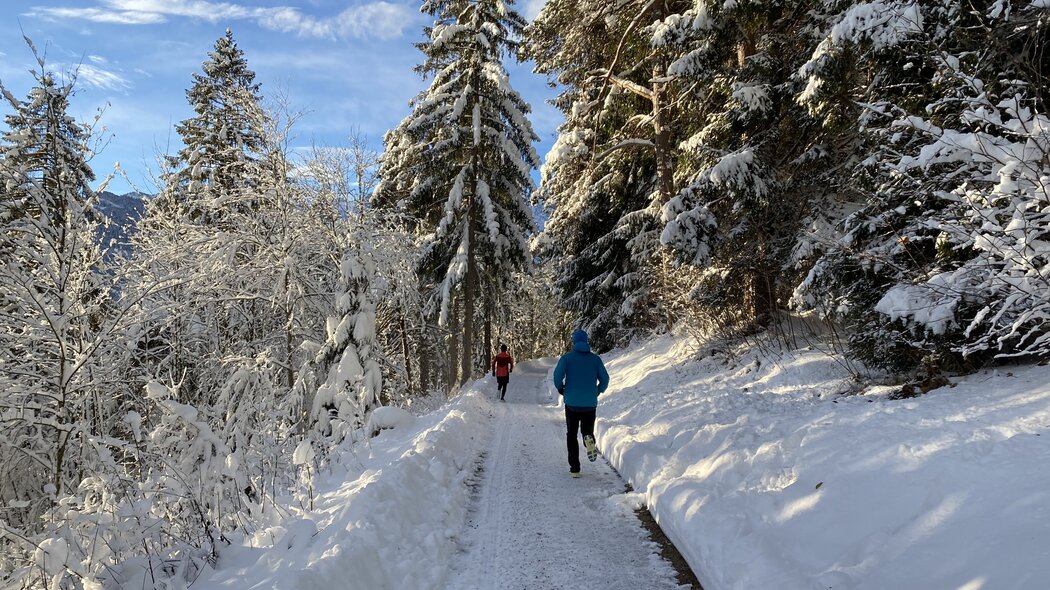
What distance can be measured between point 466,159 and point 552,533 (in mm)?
16280

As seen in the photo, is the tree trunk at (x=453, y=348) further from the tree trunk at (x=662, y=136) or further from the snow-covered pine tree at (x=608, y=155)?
the tree trunk at (x=662, y=136)

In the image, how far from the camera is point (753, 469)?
4.98 meters

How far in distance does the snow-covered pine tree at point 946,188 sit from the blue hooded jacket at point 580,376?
324cm

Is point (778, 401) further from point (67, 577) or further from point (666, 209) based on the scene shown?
point (67, 577)

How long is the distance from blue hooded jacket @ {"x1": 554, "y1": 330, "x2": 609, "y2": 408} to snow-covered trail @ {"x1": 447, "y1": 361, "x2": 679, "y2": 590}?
1021 millimetres

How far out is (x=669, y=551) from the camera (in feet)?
14.4

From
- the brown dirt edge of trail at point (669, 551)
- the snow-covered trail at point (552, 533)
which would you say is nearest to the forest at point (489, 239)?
the snow-covered trail at point (552, 533)

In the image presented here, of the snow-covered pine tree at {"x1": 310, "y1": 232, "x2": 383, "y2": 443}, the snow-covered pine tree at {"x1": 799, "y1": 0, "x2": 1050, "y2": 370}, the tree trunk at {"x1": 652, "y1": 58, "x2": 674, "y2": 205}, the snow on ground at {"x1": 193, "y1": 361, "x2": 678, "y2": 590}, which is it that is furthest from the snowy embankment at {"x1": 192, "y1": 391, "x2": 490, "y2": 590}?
the tree trunk at {"x1": 652, "y1": 58, "x2": 674, "y2": 205}

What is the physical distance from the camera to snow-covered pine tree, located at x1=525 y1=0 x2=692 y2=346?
13.5 meters

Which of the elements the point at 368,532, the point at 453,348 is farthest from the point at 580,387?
the point at 453,348

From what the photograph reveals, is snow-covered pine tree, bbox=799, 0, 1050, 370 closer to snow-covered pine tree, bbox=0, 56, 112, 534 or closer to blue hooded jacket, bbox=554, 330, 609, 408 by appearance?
blue hooded jacket, bbox=554, 330, 609, 408

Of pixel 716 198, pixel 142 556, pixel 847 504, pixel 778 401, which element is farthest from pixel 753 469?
pixel 716 198

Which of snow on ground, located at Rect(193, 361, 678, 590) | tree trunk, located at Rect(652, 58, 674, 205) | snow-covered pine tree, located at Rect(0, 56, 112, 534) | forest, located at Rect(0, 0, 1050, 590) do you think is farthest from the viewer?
tree trunk, located at Rect(652, 58, 674, 205)

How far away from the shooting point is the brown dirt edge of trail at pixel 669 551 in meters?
3.88
